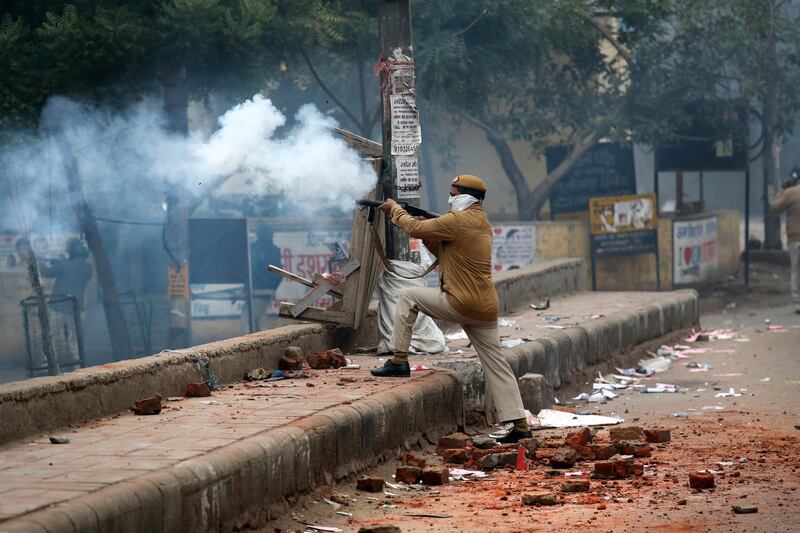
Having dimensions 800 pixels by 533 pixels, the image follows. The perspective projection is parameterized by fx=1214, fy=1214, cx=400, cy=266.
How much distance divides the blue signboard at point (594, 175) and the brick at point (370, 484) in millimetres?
15707

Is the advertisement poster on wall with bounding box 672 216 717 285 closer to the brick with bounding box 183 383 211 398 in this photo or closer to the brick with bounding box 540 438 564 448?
the brick with bounding box 540 438 564 448

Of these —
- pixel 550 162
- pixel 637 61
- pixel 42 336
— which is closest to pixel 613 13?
pixel 637 61

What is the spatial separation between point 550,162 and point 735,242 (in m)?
4.17

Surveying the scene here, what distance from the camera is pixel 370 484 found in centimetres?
657

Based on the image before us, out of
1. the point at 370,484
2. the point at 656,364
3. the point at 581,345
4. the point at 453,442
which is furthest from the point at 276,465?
the point at 656,364

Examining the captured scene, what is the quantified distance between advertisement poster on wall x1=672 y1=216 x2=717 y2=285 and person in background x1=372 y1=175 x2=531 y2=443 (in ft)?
43.5

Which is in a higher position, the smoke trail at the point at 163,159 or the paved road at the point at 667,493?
the smoke trail at the point at 163,159

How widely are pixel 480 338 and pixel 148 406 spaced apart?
2.43 metres

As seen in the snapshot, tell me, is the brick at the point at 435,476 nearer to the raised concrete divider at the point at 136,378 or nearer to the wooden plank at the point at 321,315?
the raised concrete divider at the point at 136,378

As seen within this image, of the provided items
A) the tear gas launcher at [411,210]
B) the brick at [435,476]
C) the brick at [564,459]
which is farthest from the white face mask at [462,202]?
the brick at [435,476]

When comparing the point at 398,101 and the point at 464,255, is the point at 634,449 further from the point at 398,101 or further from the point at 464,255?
the point at 398,101

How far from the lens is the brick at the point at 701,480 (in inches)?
247

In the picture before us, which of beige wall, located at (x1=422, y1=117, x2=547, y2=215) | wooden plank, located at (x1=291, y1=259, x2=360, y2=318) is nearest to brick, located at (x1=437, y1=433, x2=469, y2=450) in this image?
wooden plank, located at (x1=291, y1=259, x2=360, y2=318)

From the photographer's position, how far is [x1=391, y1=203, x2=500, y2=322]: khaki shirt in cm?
796
